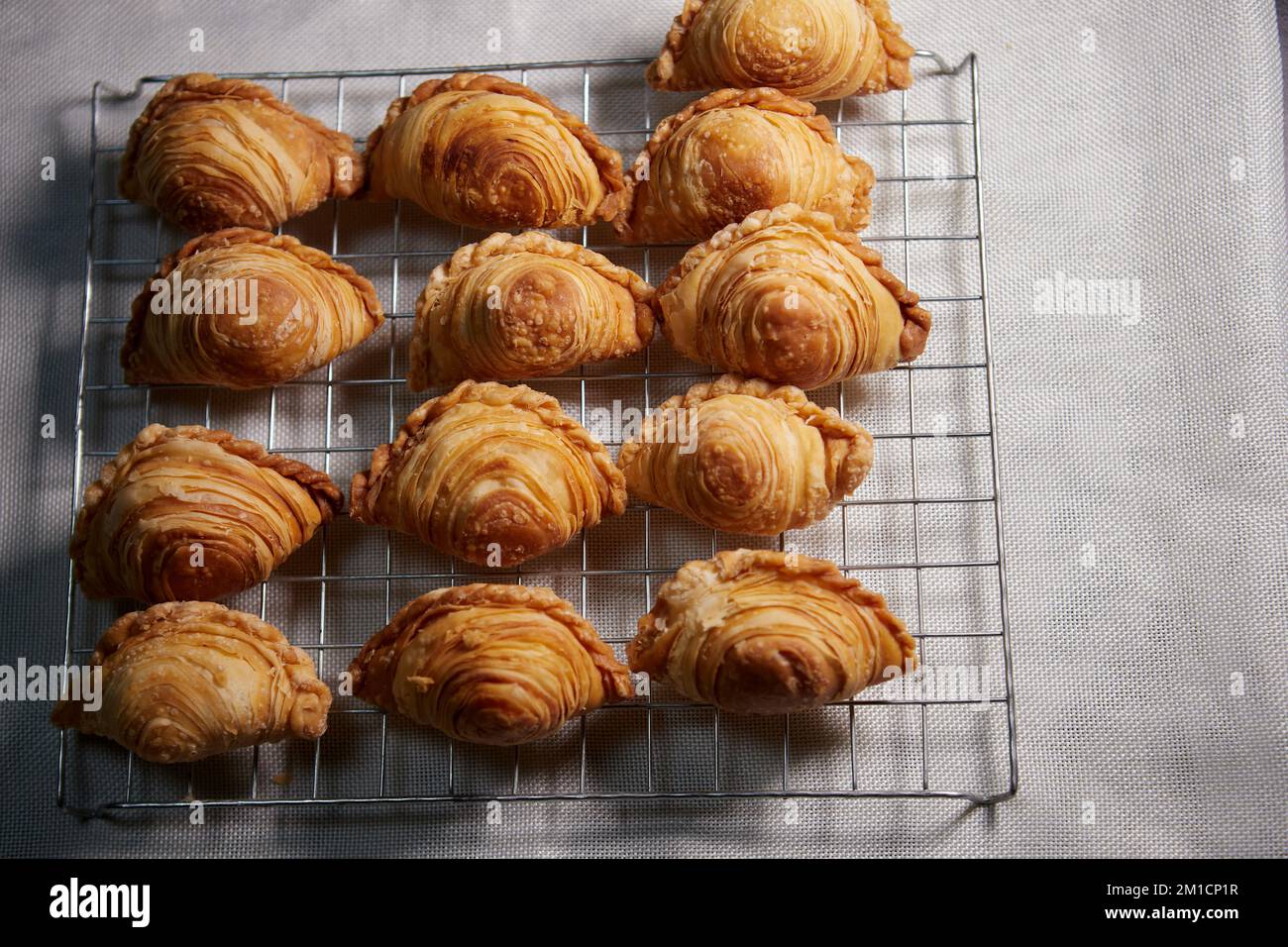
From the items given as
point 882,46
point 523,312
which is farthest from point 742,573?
point 882,46

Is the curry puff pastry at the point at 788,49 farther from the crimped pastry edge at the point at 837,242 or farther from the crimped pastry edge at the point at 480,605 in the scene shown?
the crimped pastry edge at the point at 480,605

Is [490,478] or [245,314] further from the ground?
[245,314]

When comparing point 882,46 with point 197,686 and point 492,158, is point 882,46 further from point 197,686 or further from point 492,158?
point 197,686

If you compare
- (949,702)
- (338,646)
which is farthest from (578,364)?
(949,702)

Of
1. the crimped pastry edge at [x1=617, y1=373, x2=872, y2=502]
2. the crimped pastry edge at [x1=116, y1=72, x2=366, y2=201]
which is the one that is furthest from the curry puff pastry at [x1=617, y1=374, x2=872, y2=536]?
the crimped pastry edge at [x1=116, y1=72, x2=366, y2=201]

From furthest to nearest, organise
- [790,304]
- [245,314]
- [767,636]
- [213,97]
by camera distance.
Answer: [213,97] → [245,314] → [790,304] → [767,636]

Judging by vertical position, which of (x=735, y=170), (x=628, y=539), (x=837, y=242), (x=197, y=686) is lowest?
(x=197, y=686)

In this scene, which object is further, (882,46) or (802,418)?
(882,46)

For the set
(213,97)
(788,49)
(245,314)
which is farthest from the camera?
(213,97)
